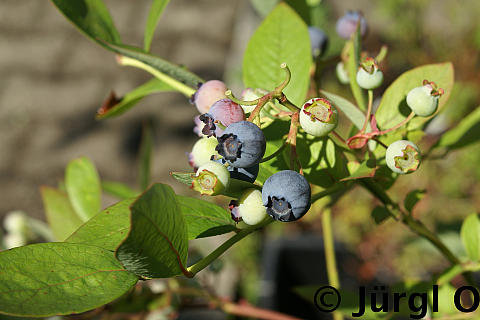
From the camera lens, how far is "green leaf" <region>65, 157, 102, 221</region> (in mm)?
729

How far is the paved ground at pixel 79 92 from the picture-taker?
8.95ft

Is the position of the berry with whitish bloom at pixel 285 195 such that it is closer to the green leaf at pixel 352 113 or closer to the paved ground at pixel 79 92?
the green leaf at pixel 352 113

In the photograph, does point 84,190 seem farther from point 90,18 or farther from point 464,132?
point 464,132

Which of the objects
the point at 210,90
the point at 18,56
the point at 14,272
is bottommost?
the point at 14,272

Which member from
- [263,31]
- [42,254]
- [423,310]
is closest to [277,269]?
[423,310]

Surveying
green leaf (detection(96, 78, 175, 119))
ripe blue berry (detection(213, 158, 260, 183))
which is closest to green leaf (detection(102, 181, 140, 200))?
green leaf (detection(96, 78, 175, 119))

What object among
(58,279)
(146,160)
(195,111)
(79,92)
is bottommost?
(58,279)

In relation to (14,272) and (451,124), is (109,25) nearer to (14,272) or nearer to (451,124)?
(14,272)

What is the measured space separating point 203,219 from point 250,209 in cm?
5

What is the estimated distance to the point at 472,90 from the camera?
97.2 inches

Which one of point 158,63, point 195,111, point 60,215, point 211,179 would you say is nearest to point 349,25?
point 158,63

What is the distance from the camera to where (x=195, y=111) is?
287cm

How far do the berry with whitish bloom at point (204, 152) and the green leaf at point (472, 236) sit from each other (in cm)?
40

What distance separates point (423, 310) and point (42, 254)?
0.48 metres
